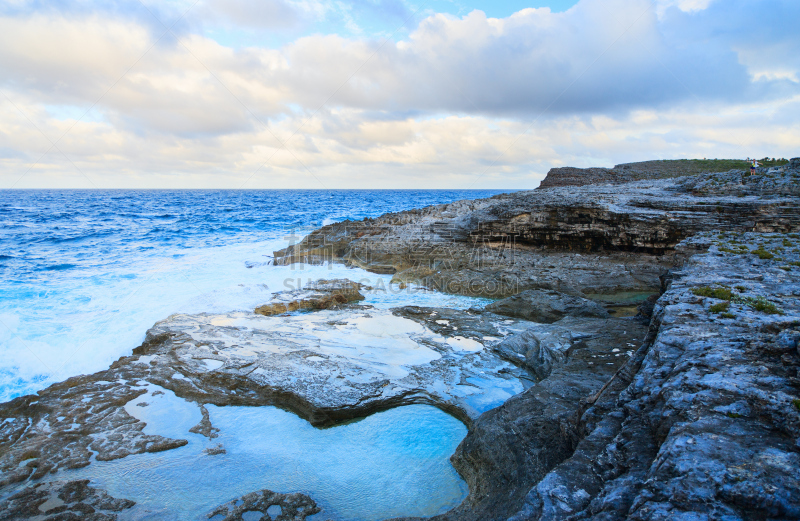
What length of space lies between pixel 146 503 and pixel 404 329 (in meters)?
6.71

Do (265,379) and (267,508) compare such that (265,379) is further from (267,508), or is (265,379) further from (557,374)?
(557,374)

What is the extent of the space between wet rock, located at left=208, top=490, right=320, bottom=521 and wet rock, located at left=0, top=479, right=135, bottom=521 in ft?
4.35

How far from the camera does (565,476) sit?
332 centimetres

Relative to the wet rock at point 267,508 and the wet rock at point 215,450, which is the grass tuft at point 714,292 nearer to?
the wet rock at point 267,508

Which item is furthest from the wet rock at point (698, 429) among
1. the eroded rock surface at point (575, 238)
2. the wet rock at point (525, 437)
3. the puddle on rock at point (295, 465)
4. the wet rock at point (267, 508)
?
the eroded rock surface at point (575, 238)

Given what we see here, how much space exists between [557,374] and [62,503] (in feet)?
24.4

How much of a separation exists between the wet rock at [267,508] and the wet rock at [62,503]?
4.35 ft

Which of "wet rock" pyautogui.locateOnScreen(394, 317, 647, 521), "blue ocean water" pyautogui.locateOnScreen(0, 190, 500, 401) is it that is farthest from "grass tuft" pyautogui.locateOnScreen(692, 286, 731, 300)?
"blue ocean water" pyautogui.locateOnScreen(0, 190, 500, 401)

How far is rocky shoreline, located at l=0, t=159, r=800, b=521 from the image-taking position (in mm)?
A: 2912

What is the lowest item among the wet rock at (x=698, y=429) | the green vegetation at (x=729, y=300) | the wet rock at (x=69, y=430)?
the wet rock at (x=69, y=430)

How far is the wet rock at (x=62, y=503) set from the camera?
479cm

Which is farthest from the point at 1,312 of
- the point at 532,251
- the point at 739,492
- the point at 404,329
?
the point at 532,251

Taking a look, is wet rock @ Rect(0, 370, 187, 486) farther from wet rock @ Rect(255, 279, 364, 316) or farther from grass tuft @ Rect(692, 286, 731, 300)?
grass tuft @ Rect(692, 286, 731, 300)

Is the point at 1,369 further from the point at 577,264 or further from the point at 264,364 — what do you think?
the point at 577,264
